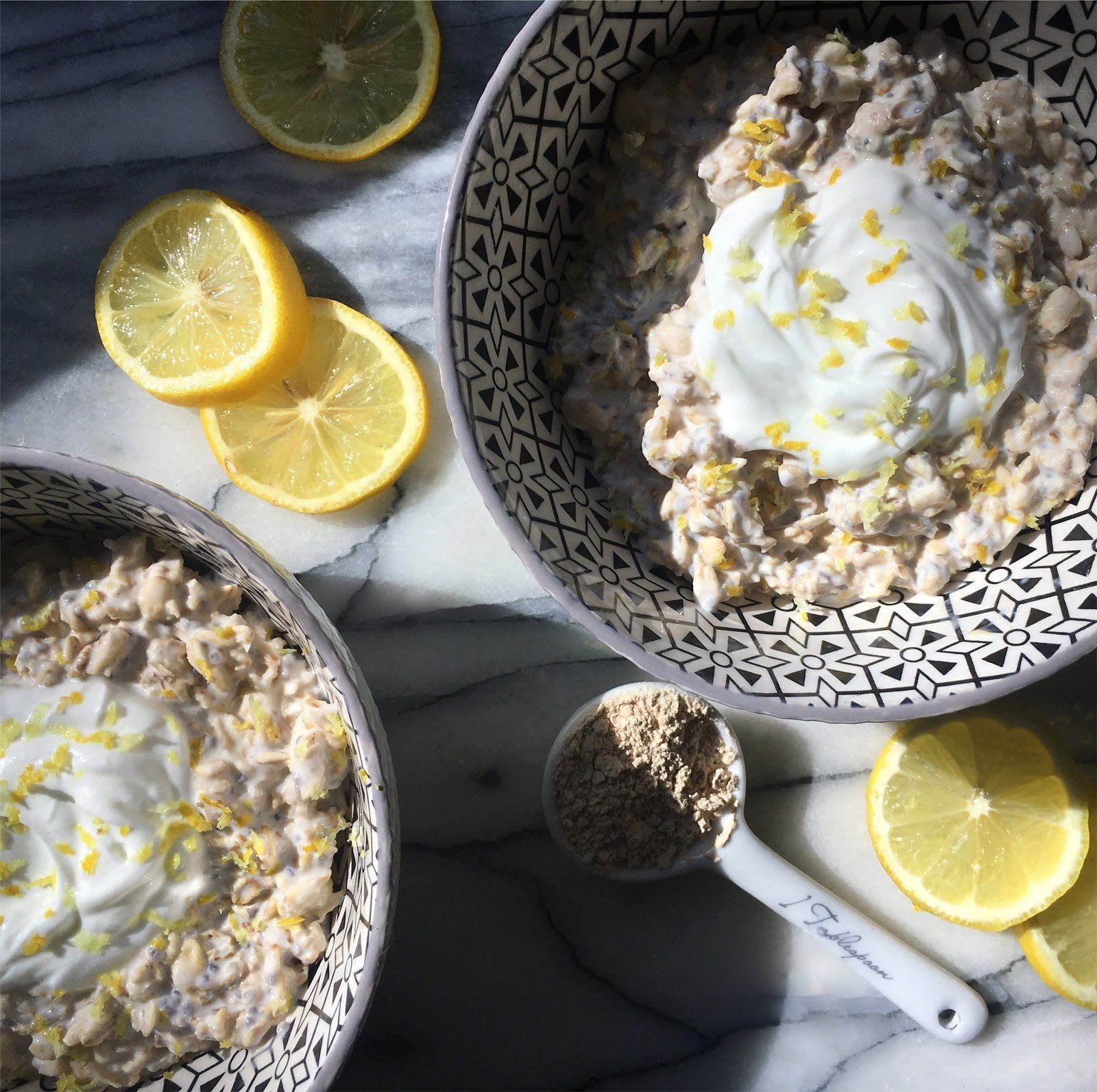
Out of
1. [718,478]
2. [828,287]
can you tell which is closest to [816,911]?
[718,478]

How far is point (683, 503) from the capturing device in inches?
64.3

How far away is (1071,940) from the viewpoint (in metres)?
1.92

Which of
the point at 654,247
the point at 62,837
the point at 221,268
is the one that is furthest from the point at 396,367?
the point at 62,837

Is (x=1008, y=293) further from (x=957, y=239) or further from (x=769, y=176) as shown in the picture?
(x=769, y=176)

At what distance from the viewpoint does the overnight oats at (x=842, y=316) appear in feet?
4.99

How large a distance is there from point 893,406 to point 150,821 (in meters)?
1.24

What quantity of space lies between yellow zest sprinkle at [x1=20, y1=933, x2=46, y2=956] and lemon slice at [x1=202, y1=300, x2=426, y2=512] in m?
0.78

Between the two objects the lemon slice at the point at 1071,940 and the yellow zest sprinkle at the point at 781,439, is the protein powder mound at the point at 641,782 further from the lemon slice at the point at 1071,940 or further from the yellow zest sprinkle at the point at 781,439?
the lemon slice at the point at 1071,940

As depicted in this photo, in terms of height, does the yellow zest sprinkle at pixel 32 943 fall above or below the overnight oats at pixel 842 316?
below

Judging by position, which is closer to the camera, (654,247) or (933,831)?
(654,247)

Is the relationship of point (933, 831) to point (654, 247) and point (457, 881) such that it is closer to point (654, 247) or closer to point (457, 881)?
point (457, 881)

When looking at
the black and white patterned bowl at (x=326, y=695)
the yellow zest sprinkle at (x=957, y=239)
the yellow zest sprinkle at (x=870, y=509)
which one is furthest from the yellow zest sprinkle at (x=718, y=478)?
the black and white patterned bowl at (x=326, y=695)

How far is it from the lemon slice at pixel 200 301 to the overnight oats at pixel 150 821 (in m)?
0.36

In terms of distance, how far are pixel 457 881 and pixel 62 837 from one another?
694 mm
